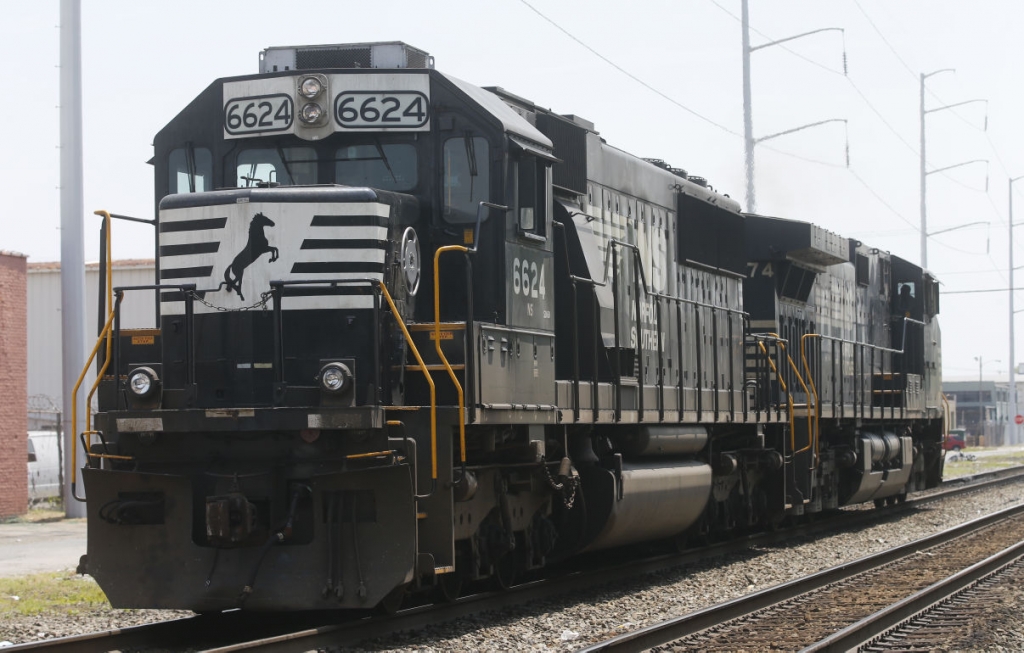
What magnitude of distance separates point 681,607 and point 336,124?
14.8 feet

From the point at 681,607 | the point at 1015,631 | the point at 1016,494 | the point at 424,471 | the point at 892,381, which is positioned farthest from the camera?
the point at 1016,494

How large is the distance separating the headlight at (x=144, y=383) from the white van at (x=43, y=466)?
15884mm

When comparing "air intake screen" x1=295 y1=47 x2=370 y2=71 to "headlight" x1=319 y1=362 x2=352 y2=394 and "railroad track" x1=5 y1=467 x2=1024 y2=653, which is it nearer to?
"headlight" x1=319 y1=362 x2=352 y2=394

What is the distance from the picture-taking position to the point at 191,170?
9445mm

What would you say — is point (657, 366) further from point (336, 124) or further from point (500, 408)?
point (336, 124)

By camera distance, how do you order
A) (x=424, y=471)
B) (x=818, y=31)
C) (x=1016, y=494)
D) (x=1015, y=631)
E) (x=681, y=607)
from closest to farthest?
1. (x=424, y=471)
2. (x=1015, y=631)
3. (x=681, y=607)
4. (x=1016, y=494)
5. (x=818, y=31)

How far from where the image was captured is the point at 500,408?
910cm

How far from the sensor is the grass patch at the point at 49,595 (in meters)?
9.98

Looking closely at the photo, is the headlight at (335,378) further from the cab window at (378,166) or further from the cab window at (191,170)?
the cab window at (191,170)

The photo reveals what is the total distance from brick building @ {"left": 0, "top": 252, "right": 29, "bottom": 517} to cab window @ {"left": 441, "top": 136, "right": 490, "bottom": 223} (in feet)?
44.5

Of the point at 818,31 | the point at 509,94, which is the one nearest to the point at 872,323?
the point at 818,31

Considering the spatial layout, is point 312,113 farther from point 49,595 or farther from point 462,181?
point 49,595

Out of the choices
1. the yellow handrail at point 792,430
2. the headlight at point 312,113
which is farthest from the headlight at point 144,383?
the yellow handrail at point 792,430

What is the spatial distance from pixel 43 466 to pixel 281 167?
56.8 ft
